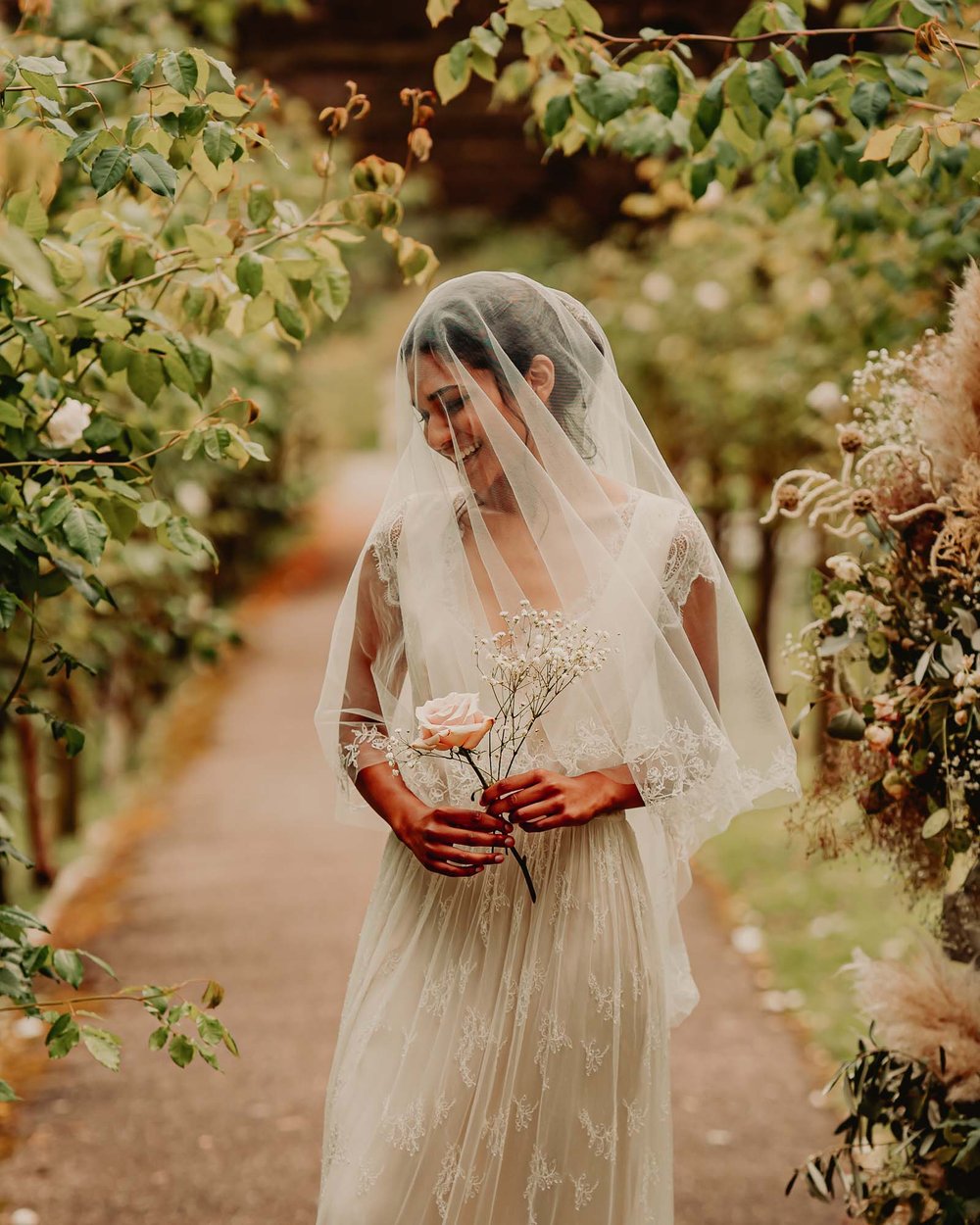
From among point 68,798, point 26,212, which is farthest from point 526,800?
point 68,798

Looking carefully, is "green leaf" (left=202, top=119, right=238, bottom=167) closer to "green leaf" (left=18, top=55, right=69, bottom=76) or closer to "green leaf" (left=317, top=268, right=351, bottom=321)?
"green leaf" (left=18, top=55, right=69, bottom=76)

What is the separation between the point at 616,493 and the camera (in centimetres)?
258

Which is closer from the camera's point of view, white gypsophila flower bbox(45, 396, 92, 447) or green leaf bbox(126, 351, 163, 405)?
green leaf bbox(126, 351, 163, 405)

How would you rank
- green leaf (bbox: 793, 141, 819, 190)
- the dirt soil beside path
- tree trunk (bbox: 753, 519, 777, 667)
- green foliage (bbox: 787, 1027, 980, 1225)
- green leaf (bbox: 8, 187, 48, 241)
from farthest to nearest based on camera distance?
tree trunk (bbox: 753, 519, 777, 667) < the dirt soil beside path < green leaf (bbox: 793, 141, 819, 190) < green foliage (bbox: 787, 1027, 980, 1225) < green leaf (bbox: 8, 187, 48, 241)

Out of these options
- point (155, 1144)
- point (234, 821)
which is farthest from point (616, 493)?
point (234, 821)

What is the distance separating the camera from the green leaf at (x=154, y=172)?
232 centimetres

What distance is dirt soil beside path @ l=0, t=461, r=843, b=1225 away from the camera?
156 inches

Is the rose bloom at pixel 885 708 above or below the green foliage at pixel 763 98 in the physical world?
below

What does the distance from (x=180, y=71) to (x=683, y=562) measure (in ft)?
3.86

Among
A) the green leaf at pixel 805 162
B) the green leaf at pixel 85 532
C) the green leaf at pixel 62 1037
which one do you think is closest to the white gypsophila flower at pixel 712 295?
the green leaf at pixel 805 162

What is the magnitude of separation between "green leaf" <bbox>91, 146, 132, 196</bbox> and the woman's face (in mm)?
573

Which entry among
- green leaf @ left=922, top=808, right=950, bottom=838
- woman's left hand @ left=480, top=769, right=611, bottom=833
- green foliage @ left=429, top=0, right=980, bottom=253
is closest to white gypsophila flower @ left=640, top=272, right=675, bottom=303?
green foliage @ left=429, top=0, right=980, bottom=253

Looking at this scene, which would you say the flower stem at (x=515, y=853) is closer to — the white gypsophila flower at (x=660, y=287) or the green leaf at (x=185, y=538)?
the green leaf at (x=185, y=538)

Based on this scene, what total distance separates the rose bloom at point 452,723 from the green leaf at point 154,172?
941mm
